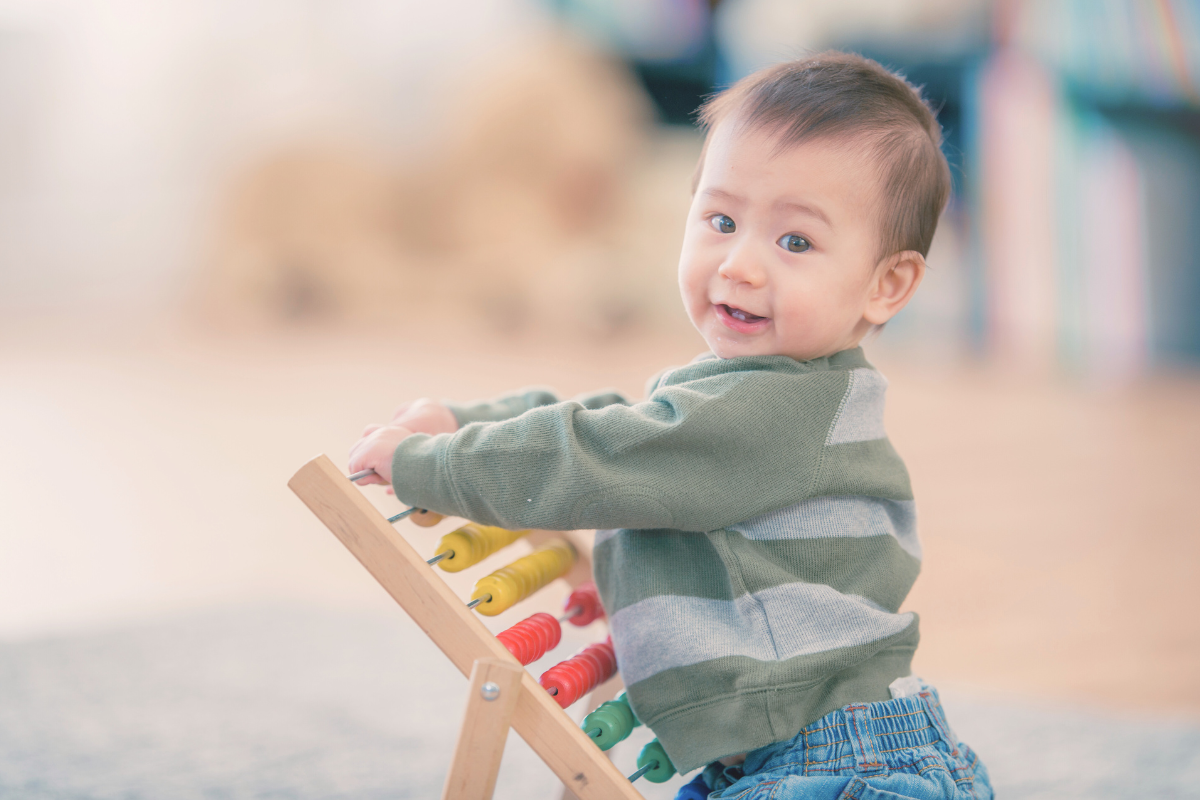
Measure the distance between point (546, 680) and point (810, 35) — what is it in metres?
3.25

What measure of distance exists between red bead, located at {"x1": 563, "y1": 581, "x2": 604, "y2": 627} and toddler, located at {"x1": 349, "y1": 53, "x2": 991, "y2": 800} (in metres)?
0.15

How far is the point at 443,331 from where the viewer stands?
396 cm

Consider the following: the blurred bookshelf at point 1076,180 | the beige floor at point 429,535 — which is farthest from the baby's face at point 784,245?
the blurred bookshelf at point 1076,180

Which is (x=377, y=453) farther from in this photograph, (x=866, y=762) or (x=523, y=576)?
(x=866, y=762)

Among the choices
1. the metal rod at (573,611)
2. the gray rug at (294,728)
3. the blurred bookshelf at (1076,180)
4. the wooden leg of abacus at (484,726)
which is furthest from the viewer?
the blurred bookshelf at (1076,180)

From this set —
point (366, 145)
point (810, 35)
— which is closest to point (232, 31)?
point (366, 145)

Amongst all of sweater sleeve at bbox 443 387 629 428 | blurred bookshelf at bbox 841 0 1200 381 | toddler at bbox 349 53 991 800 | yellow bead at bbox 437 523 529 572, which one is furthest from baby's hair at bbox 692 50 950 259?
blurred bookshelf at bbox 841 0 1200 381

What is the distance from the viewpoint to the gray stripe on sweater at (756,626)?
28.7 inches

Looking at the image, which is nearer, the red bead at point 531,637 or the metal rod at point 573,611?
the red bead at point 531,637

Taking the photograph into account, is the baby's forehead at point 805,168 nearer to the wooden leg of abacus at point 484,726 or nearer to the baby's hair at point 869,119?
the baby's hair at point 869,119

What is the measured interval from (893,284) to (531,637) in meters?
0.37

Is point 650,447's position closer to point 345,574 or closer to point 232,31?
point 345,574

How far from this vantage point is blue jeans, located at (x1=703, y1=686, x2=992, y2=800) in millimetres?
698

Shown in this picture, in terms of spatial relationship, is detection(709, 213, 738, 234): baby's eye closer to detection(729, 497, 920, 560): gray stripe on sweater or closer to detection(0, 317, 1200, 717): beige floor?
detection(729, 497, 920, 560): gray stripe on sweater
